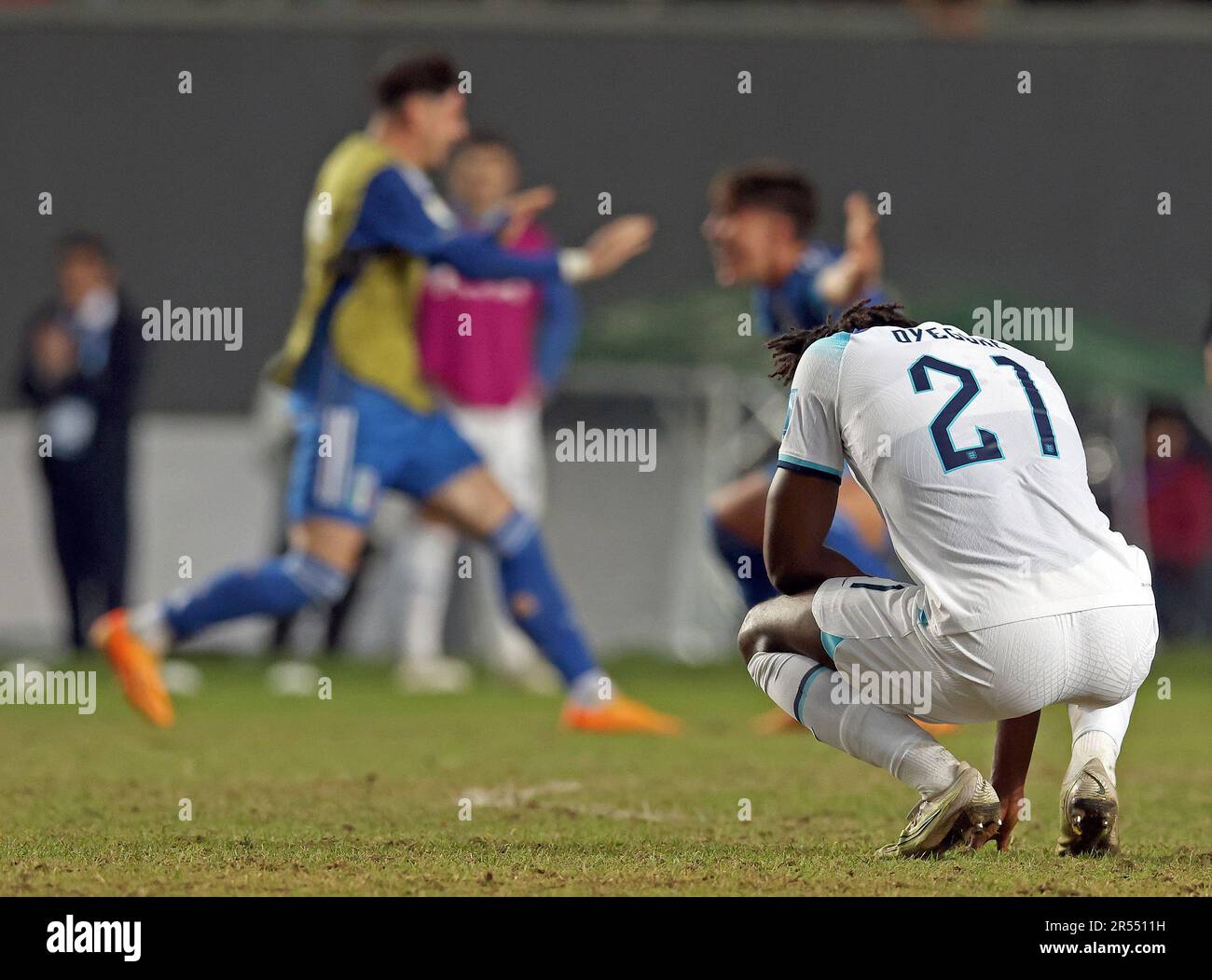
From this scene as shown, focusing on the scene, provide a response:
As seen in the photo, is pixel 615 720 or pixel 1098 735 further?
pixel 615 720

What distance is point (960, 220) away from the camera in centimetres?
1457

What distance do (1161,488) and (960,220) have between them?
8.10 ft

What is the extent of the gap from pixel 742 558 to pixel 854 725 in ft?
10.8

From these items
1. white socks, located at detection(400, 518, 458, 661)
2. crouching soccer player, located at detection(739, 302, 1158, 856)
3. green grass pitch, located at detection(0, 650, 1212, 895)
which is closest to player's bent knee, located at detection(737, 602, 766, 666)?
crouching soccer player, located at detection(739, 302, 1158, 856)

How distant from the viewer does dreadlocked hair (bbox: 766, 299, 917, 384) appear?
4.78 m

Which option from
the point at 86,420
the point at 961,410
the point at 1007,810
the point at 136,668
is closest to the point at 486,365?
the point at 86,420

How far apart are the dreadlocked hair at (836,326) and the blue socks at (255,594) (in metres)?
3.49

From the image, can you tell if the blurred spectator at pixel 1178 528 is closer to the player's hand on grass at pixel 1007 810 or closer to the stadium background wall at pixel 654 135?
the stadium background wall at pixel 654 135

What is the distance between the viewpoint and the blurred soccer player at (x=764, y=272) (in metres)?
7.98

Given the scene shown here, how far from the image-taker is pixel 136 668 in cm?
786

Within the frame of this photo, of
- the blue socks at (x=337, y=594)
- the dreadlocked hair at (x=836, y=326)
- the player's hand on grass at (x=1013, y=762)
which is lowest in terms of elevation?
the player's hand on grass at (x=1013, y=762)

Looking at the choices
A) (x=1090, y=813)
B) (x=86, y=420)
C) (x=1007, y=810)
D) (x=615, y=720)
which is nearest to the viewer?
(x=1090, y=813)

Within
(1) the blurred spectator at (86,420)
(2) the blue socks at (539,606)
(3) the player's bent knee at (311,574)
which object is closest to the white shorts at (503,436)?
(1) the blurred spectator at (86,420)

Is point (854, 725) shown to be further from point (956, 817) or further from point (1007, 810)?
point (1007, 810)
